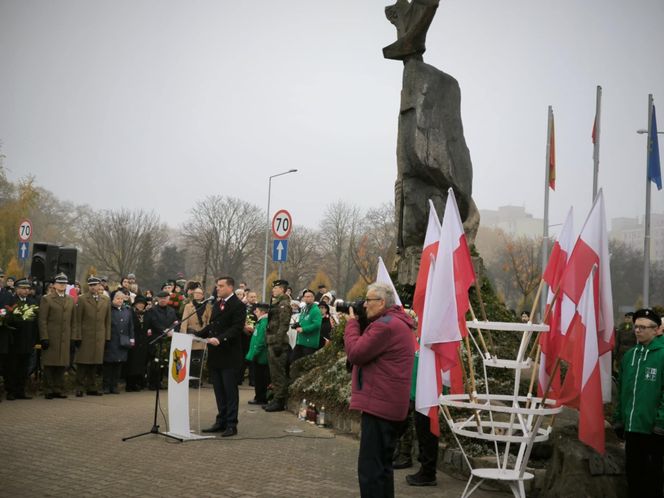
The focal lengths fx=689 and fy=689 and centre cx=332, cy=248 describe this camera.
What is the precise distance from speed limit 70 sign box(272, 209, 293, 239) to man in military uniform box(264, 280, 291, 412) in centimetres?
441

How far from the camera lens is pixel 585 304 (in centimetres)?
597

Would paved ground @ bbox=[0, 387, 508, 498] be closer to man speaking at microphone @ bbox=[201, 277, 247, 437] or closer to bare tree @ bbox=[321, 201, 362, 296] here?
man speaking at microphone @ bbox=[201, 277, 247, 437]

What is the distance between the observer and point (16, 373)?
519 inches

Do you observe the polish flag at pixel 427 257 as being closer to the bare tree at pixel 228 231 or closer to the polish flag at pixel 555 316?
the polish flag at pixel 555 316

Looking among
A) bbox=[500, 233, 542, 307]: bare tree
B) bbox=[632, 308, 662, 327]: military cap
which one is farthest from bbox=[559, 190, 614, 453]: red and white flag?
bbox=[500, 233, 542, 307]: bare tree

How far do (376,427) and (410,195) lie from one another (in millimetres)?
7390

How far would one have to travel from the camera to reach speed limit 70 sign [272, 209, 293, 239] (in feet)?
57.5

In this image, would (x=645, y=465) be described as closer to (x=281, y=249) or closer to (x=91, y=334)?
(x=91, y=334)

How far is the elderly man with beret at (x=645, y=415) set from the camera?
240 inches

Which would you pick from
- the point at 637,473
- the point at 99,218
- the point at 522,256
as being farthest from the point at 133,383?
the point at 99,218

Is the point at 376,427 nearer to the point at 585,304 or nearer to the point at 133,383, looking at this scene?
the point at 585,304

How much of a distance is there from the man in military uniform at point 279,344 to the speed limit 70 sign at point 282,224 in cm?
441

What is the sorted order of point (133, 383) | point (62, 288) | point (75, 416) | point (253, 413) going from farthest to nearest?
1. point (133, 383)
2. point (62, 288)
3. point (253, 413)
4. point (75, 416)

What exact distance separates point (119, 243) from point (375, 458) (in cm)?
6094
